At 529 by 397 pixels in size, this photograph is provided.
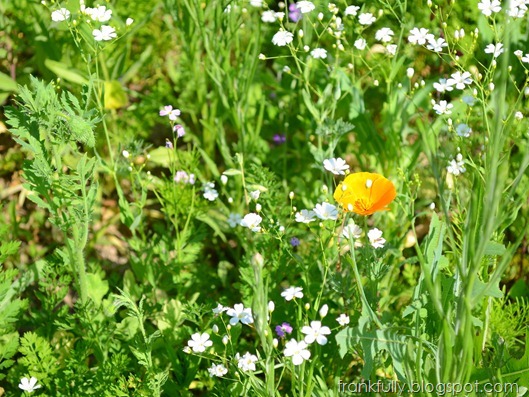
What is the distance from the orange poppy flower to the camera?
5.72ft

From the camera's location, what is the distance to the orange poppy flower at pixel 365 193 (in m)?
1.74

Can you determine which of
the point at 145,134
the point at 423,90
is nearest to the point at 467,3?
the point at 423,90

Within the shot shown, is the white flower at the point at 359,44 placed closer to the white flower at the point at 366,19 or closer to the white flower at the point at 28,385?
the white flower at the point at 366,19

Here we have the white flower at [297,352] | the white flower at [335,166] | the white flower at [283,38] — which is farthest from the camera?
the white flower at [283,38]

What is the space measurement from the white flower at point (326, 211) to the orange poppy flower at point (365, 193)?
0.18 feet

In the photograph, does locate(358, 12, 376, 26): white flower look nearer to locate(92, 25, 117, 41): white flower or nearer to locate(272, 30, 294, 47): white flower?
locate(272, 30, 294, 47): white flower

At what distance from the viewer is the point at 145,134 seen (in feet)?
9.48

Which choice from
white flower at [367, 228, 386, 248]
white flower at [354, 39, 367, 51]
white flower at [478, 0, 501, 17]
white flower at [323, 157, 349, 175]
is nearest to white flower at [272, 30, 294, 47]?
white flower at [354, 39, 367, 51]

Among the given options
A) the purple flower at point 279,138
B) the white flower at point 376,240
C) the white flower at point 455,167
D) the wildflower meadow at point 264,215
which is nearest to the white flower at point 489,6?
the wildflower meadow at point 264,215

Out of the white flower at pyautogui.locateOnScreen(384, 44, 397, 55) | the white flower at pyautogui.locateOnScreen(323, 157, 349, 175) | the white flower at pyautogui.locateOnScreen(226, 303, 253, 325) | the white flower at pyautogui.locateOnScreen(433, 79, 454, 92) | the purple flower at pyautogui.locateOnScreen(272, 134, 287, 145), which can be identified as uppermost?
the white flower at pyautogui.locateOnScreen(384, 44, 397, 55)

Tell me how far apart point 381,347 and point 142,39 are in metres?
2.05

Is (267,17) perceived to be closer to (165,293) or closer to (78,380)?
(165,293)

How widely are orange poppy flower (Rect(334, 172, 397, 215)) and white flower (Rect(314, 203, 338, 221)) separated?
2.1 inches

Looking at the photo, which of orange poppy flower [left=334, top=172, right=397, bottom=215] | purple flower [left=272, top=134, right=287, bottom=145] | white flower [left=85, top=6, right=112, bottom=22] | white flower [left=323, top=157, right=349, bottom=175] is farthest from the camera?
purple flower [left=272, top=134, right=287, bottom=145]
